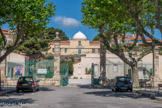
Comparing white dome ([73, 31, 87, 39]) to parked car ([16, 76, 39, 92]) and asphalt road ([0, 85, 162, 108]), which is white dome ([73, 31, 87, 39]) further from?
asphalt road ([0, 85, 162, 108])

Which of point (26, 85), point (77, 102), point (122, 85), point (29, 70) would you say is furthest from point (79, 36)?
point (77, 102)

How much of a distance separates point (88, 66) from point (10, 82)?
1322 inches

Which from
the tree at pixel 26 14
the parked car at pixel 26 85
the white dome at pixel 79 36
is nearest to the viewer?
the tree at pixel 26 14

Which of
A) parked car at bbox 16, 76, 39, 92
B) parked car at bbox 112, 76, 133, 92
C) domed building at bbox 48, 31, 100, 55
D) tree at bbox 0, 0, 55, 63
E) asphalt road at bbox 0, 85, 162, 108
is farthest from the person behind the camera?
domed building at bbox 48, 31, 100, 55

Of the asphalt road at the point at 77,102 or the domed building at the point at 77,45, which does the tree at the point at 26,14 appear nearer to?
the asphalt road at the point at 77,102

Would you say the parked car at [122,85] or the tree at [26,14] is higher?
the tree at [26,14]

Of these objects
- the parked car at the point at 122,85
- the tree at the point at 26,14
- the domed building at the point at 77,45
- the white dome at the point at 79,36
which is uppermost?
the white dome at the point at 79,36

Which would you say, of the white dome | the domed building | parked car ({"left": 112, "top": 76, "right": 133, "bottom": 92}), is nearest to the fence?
parked car ({"left": 112, "top": 76, "right": 133, "bottom": 92})

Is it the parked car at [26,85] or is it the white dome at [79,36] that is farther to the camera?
the white dome at [79,36]

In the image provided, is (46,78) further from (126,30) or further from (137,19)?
(137,19)

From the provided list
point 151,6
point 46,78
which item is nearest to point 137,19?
point 151,6

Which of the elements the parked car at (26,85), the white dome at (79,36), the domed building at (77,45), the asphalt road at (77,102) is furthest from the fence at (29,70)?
the white dome at (79,36)

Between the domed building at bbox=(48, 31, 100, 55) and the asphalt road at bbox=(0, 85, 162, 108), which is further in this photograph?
the domed building at bbox=(48, 31, 100, 55)

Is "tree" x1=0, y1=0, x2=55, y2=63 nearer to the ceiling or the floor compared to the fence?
nearer to the ceiling
